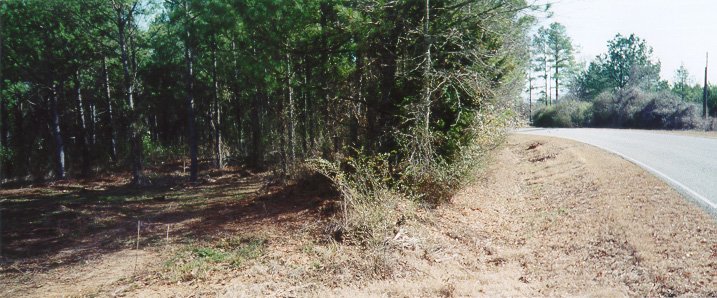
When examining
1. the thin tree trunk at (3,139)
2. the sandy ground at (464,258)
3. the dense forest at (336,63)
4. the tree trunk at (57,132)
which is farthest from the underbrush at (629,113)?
the thin tree trunk at (3,139)

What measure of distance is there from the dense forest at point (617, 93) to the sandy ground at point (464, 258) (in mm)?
24674

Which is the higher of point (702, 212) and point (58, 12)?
point (58, 12)

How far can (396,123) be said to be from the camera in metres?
9.84

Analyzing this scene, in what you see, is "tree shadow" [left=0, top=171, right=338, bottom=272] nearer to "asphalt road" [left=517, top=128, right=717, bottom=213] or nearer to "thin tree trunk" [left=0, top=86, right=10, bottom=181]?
"asphalt road" [left=517, top=128, right=717, bottom=213]

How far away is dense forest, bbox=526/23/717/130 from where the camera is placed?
31908mm

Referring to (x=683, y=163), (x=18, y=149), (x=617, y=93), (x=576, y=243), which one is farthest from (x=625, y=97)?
(x=18, y=149)

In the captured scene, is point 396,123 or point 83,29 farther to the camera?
point 83,29

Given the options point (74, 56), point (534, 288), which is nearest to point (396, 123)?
point (534, 288)

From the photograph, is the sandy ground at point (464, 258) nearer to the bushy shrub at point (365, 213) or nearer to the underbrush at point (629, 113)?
the bushy shrub at point (365, 213)

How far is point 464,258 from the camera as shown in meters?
6.89

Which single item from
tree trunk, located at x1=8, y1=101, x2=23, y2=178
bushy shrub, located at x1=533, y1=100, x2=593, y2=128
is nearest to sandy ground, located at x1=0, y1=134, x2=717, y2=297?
tree trunk, located at x1=8, y1=101, x2=23, y2=178

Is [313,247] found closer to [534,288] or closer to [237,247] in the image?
[237,247]

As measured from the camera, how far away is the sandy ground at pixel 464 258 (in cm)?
561

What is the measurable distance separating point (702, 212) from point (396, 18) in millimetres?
6749
